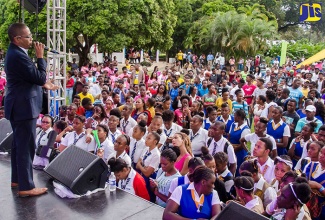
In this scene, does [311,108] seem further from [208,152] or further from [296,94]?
[296,94]

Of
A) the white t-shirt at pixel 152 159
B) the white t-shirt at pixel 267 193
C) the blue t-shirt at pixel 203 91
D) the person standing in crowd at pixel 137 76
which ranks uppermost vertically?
the person standing in crowd at pixel 137 76

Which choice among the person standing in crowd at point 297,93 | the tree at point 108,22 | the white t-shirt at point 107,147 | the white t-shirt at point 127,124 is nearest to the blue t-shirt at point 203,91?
the person standing in crowd at point 297,93

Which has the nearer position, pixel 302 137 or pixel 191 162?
pixel 191 162

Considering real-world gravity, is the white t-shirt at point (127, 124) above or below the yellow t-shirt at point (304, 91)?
below

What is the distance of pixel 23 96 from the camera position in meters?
3.38

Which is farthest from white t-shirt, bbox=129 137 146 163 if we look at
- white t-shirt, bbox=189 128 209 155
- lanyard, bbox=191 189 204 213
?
lanyard, bbox=191 189 204 213

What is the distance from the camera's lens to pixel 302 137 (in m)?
5.63

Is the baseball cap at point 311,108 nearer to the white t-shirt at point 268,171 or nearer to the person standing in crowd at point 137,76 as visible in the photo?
the white t-shirt at point 268,171

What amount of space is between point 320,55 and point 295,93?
1489 cm

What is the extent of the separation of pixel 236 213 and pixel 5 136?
3.51 metres

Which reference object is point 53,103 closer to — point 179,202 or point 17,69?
point 17,69

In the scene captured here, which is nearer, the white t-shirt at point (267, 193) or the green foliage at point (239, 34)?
the white t-shirt at point (267, 193)

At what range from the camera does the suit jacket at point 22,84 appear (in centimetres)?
324

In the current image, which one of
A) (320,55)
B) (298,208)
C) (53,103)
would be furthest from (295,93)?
(320,55)
